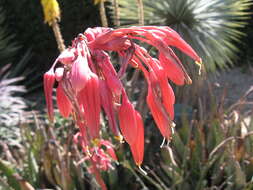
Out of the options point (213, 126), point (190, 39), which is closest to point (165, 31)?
point (213, 126)

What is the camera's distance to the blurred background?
2627 mm

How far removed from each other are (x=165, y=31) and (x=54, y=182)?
2360 mm

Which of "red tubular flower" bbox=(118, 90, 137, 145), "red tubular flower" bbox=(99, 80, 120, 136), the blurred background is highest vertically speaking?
"red tubular flower" bbox=(99, 80, 120, 136)

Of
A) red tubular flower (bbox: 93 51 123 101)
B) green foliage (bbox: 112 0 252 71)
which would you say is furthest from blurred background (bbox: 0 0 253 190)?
red tubular flower (bbox: 93 51 123 101)

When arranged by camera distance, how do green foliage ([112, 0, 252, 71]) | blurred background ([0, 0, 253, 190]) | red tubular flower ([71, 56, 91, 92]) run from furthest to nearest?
1. green foliage ([112, 0, 252, 71])
2. blurred background ([0, 0, 253, 190])
3. red tubular flower ([71, 56, 91, 92])

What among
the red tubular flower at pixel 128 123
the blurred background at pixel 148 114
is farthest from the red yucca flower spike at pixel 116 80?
the blurred background at pixel 148 114

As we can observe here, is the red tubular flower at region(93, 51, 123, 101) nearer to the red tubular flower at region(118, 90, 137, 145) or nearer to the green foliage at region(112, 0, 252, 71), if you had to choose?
the red tubular flower at region(118, 90, 137, 145)

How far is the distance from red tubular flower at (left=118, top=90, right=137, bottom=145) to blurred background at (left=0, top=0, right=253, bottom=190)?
32.0 inches

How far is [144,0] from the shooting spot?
4.61 metres

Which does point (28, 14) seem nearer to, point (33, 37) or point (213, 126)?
point (33, 37)

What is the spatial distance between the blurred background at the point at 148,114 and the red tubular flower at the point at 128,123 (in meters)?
0.81

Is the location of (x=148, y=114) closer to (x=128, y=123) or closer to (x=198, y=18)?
(x=198, y=18)

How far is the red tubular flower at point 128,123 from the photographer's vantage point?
0.79 meters

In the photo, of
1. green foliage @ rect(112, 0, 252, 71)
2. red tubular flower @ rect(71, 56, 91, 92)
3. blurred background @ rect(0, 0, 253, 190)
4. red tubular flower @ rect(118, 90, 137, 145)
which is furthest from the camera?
green foliage @ rect(112, 0, 252, 71)
